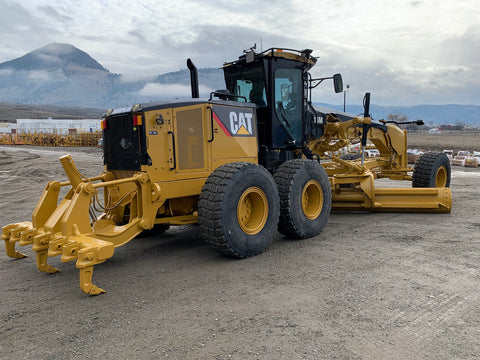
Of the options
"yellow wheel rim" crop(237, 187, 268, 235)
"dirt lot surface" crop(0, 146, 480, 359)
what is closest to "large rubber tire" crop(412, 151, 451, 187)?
"dirt lot surface" crop(0, 146, 480, 359)

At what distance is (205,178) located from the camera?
17.6ft

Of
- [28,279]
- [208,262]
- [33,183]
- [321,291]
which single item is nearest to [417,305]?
[321,291]

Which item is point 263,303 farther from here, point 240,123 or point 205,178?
point 240,123

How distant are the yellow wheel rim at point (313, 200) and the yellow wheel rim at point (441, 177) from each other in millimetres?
4573

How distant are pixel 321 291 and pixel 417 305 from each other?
2.86 ft

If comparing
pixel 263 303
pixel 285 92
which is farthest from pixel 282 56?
pixel 263 303

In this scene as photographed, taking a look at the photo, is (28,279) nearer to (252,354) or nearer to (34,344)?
(34,344)

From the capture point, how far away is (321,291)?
13.1 ft

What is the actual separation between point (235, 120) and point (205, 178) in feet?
3.15

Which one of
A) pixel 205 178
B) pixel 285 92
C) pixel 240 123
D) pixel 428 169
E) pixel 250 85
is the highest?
pixel 250 85

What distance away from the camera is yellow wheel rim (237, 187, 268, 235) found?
522 centimetres

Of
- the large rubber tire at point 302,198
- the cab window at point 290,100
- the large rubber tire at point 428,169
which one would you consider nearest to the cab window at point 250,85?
the cab window at point 290,100

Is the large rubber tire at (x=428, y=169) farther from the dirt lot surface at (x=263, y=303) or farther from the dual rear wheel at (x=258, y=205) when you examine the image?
the dual rear wheel at (x=258, y=205)

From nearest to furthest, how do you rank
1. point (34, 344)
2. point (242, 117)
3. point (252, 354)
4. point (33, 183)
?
point (252, 354)
point (34, 344)
point (242, 117)
point (33, 183)
